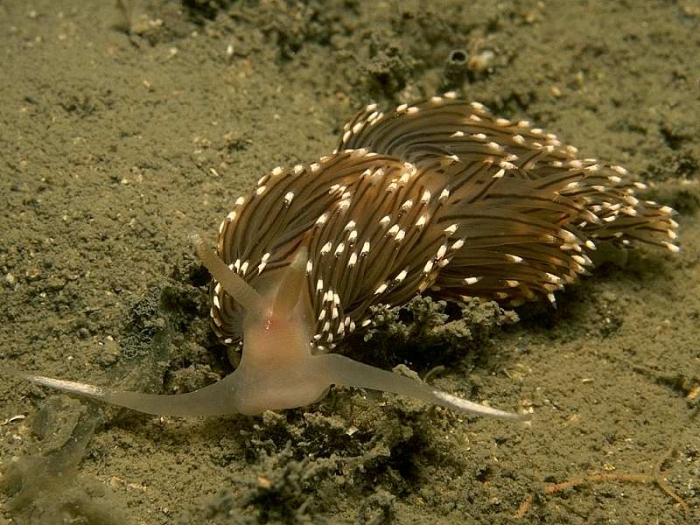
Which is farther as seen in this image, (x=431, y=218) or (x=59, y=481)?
(x=431, y=218)

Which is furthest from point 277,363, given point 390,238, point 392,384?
point 390,238

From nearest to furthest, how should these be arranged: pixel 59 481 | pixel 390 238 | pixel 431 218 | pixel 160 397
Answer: pixel 59 481
pixel 160 397
pixel 390 238
pixel 431 218

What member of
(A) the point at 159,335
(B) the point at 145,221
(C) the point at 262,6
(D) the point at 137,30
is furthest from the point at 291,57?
(A) the point at 159,335

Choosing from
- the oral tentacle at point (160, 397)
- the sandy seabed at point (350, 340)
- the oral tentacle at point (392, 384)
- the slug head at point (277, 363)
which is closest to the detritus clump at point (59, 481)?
the sandy seabed at point (350, 340)

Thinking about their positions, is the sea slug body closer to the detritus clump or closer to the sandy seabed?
the sandy seabed

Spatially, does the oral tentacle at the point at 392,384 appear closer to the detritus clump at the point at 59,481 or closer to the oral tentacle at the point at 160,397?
the oral tentacle at the point at 160,397

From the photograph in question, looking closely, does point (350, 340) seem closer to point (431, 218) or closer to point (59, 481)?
point (431, 218)
